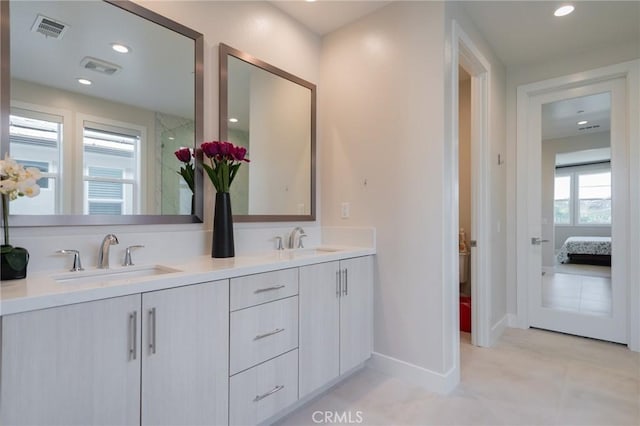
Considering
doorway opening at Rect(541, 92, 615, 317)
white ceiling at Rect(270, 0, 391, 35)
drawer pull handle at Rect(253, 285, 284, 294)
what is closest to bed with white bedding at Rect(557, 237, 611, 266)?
doorway opening at Rect(541, 92, 615, 317)

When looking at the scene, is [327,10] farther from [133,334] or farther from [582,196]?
[582,196]

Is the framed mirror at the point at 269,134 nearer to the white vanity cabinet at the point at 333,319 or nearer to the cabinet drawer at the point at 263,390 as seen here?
the white vanity cabinet at the point at 333,319

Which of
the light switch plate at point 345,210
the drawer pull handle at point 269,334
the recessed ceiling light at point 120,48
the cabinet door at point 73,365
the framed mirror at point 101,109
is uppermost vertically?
the recessed ceiling light at point 120,48

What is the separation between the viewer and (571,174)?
309 centimetres

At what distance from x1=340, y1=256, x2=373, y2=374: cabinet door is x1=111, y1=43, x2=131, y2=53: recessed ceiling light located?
65.8 inches

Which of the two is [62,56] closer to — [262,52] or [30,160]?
[30,160]

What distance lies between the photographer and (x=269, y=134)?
2.36 m

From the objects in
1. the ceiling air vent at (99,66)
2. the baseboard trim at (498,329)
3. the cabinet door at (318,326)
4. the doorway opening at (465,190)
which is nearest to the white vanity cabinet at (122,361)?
the cabinet door at (318,326)

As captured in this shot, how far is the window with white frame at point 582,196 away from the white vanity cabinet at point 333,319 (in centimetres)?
221

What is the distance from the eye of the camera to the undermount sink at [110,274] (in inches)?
52.5

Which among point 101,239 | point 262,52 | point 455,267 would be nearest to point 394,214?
point 455,267

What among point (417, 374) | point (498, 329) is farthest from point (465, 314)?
point (417, 374)

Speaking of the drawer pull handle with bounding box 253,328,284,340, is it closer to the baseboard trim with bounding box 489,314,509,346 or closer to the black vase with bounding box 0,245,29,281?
the black vase with bounding box 0,245,29,281

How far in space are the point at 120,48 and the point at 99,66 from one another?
151 mm
